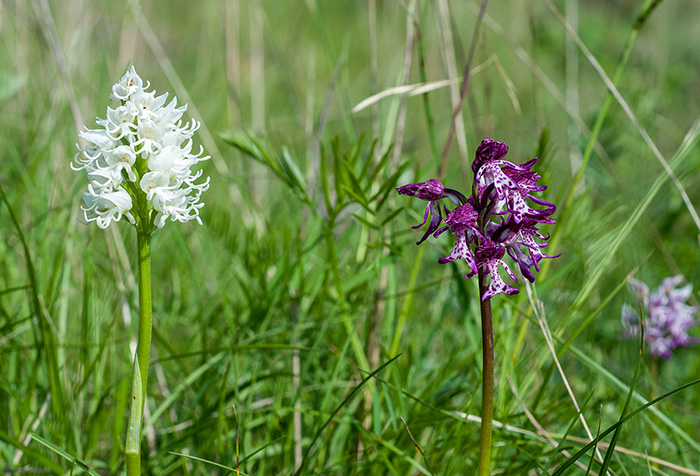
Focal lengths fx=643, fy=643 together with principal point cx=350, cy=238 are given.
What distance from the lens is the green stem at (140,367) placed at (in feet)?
3.55

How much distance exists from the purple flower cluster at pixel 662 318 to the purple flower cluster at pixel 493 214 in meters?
1.31

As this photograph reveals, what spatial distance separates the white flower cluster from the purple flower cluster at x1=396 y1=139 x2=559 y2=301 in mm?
412

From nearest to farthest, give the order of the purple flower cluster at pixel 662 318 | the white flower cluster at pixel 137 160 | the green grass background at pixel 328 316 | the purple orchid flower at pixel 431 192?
the white flower cluster at pixel 137 160, the purple orchid flower at pixel 431 192, the green grass background at pixel 328 316, the purple flower cluster at pixel 662 318

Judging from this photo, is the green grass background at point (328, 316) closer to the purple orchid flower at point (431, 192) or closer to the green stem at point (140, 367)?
the green stem at point (140, 367)

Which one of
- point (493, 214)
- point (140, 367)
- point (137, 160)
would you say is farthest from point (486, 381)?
point (137, 160)

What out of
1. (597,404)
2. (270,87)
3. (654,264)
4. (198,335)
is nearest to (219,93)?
(270,87)

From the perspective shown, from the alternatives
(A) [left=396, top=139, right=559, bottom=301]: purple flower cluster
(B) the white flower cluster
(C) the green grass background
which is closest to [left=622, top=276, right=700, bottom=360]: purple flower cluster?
(C) the green grass background

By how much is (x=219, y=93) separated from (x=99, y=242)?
5.96 feet

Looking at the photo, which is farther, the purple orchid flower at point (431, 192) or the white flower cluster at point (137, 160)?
the purple orchid flower at point (431, 192)

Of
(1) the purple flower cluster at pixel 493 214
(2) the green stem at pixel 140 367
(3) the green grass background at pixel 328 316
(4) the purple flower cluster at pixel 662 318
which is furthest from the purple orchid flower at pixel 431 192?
(4) the purple flower cluster at pixel 662 318

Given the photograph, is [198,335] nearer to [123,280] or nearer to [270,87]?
[123,280]

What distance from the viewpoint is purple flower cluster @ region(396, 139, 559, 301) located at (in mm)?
1099

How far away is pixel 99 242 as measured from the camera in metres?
3.26

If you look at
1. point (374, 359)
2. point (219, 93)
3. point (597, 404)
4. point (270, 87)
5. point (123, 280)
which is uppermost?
point (270, 87)
